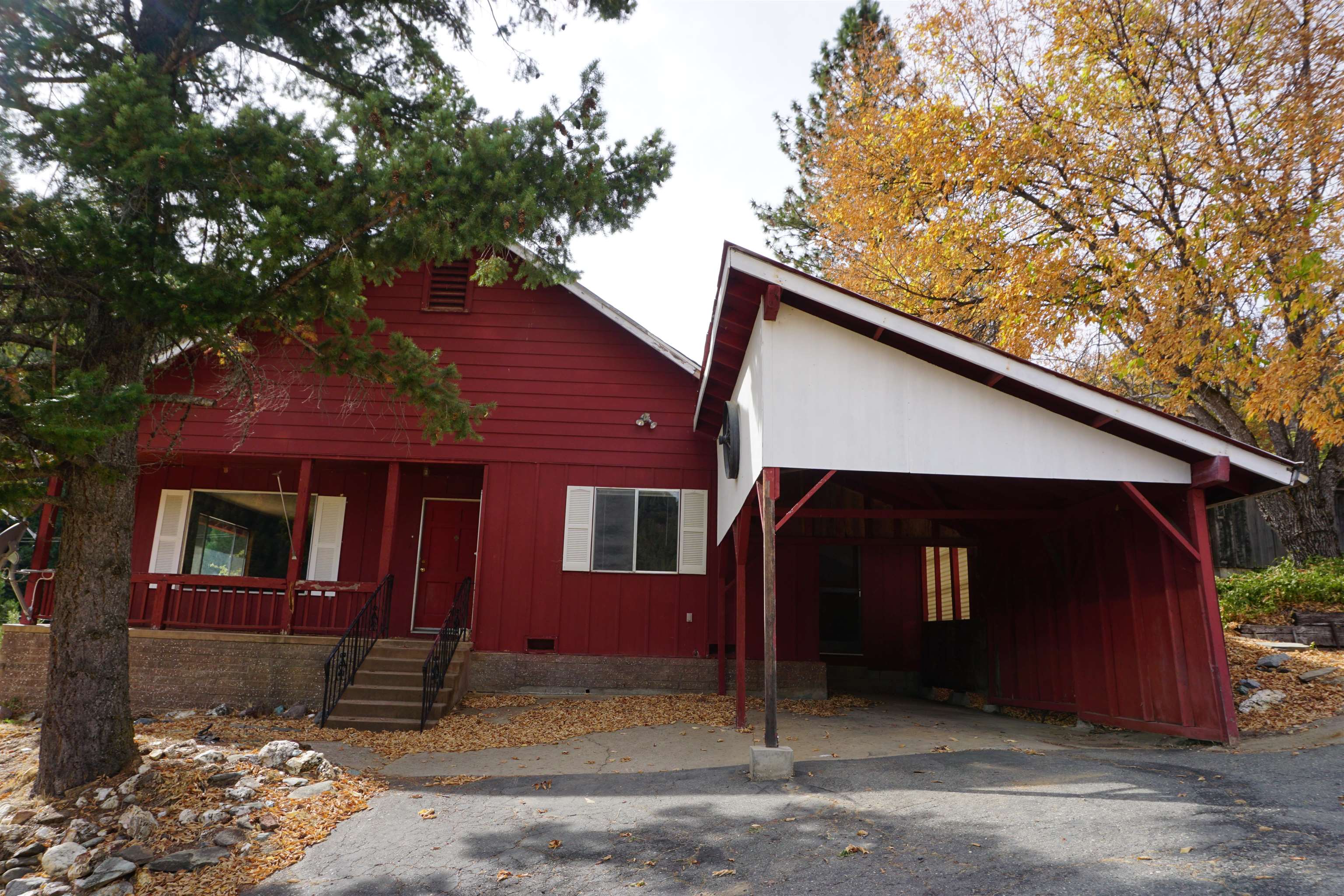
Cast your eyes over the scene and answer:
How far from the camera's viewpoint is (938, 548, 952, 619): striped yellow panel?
1423 centimetres

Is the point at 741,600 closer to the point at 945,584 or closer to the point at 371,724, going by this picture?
the point at 371,724

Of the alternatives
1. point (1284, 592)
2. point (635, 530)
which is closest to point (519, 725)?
point (635, 530)

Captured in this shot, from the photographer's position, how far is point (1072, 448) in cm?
746

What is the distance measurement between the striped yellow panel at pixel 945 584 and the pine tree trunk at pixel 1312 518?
4744mm

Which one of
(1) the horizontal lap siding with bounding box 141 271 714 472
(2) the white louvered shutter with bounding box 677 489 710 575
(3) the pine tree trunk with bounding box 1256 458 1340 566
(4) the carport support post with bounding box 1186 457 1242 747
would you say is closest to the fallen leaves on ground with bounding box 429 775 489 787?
(2) the white louvered shutter with bounding box 677 489 710 575

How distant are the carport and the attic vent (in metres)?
4.62

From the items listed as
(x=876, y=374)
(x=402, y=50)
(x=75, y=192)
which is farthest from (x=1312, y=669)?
(x=75, y=192)

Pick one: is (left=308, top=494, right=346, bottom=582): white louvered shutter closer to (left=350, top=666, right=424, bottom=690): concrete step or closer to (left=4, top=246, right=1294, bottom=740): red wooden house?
(left=4, top=246, right=1294, bottom=740): red wooden house

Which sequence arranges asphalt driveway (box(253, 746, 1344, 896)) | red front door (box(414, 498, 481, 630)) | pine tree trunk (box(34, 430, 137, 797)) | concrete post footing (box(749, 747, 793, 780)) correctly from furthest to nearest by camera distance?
red front door (box(414, 498, 481, 630)) < concrete post footing (box(749, 747, 793, 780)) < pine tree trunk (box(34, 430, 137, 797)) < asphalt driveway (box(253, 746, 1344, 896))

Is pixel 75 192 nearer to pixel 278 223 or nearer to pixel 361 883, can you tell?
pixel 278 223

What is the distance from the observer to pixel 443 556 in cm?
1297

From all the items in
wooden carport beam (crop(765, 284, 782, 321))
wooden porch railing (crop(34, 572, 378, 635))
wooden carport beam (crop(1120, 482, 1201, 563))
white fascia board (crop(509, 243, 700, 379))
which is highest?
white fascia board (crop(509, 243, 700, 379))

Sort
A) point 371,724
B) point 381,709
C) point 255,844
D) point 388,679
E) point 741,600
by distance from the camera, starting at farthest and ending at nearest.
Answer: point 388,679
point 381,709
point 371,724
point 741,600
point 255,844

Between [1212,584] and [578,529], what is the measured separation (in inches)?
300
